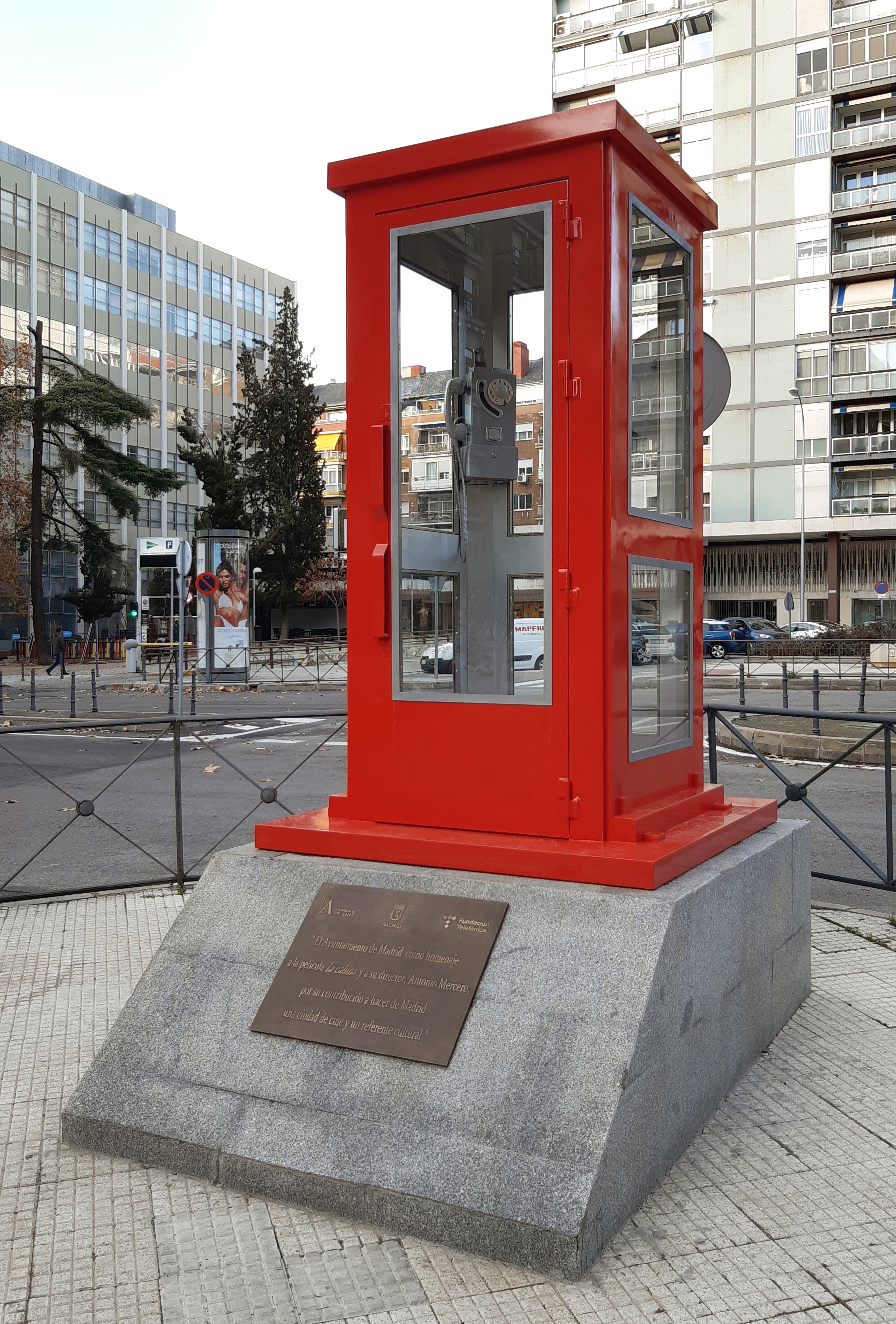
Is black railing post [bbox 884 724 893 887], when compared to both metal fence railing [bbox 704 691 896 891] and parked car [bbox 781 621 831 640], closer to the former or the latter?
metal fence railing [bbox 704 691 896 891]

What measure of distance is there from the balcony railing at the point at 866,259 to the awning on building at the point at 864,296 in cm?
73

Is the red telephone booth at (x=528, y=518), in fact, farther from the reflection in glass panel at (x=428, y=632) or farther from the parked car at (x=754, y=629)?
the parked car at (x=754, y=629)

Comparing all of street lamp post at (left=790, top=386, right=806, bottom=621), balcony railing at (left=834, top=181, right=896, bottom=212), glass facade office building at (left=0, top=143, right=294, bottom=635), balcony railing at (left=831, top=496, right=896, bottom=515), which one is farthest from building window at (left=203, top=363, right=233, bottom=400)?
balcony railing at (left=831, top=496, right=896, bottom=515)

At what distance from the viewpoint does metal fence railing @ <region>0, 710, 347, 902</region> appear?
7.30 metres

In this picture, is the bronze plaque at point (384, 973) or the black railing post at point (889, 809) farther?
the black railing post at point (889, 809)

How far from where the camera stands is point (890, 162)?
159 feet

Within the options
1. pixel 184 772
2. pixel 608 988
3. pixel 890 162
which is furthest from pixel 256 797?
pixel 890 162

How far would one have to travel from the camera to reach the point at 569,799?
3.77 metres

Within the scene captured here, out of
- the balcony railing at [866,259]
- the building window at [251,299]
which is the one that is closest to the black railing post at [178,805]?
the balcony railing at [866,259]

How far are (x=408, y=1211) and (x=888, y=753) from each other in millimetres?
4979

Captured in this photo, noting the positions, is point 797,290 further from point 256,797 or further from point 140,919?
point 140,919

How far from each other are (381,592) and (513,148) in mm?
1622

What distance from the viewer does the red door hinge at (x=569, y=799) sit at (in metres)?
3.76

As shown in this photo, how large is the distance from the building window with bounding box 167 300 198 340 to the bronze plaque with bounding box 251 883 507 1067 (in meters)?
64.3
